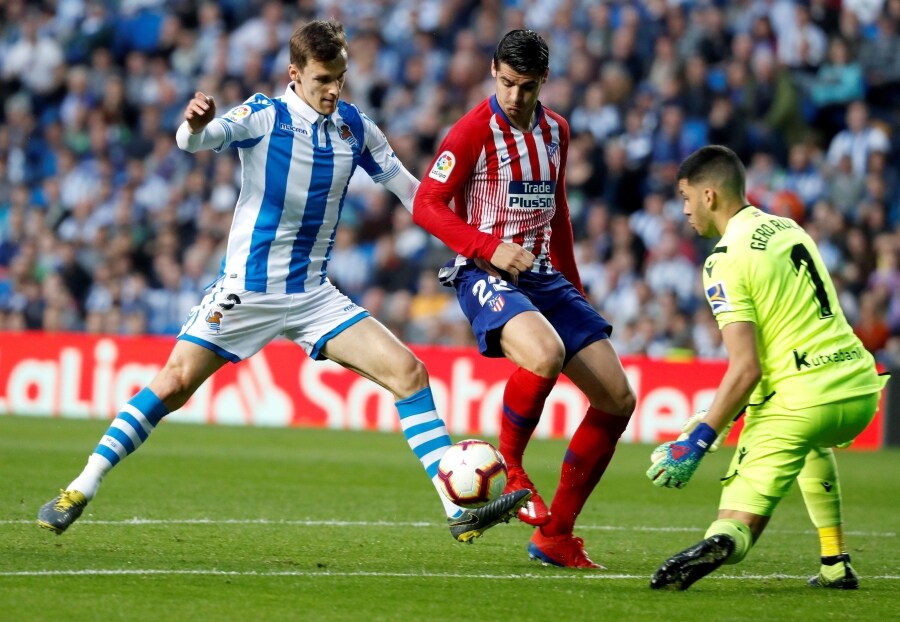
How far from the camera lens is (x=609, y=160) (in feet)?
55.8

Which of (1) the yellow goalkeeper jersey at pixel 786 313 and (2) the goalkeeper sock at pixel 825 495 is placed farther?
(2) the goalkeeper sock at pixel 825 495

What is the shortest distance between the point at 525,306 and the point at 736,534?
5.05 feet

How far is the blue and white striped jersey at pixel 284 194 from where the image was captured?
262 inches

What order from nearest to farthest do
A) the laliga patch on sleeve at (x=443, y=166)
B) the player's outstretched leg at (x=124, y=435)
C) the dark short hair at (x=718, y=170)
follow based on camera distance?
1. the dark short hair at (x=718, y=170)
2. the player's outstretched leg at (x=124, y=435)
3. the laliga patch on sleeve at (x=443, y=166)

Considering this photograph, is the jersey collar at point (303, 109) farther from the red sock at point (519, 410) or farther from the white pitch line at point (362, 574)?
the white pitch line at point (362, 574)

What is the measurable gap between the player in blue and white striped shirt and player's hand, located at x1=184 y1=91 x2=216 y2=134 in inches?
4.1

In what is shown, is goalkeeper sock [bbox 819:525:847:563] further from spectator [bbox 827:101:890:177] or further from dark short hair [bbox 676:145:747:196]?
spectator [bbox 827:101:890:177]

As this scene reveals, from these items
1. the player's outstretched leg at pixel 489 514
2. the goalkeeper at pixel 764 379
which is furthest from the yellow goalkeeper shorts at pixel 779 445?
the player's outstretched leg at pixel 489 514

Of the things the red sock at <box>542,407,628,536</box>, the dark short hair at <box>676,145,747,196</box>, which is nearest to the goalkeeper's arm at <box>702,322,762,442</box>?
the dark short hair at <box>676,145,747,196</box>

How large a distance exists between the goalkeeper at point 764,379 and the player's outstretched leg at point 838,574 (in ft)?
1.76

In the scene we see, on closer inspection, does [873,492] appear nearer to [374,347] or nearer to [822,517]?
[822,517]

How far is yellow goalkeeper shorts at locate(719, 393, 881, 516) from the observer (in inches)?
227

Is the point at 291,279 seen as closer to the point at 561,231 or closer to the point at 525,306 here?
the point at 525,306

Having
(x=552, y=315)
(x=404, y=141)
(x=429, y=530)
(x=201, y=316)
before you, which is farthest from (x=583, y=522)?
(x=404, y=141)
